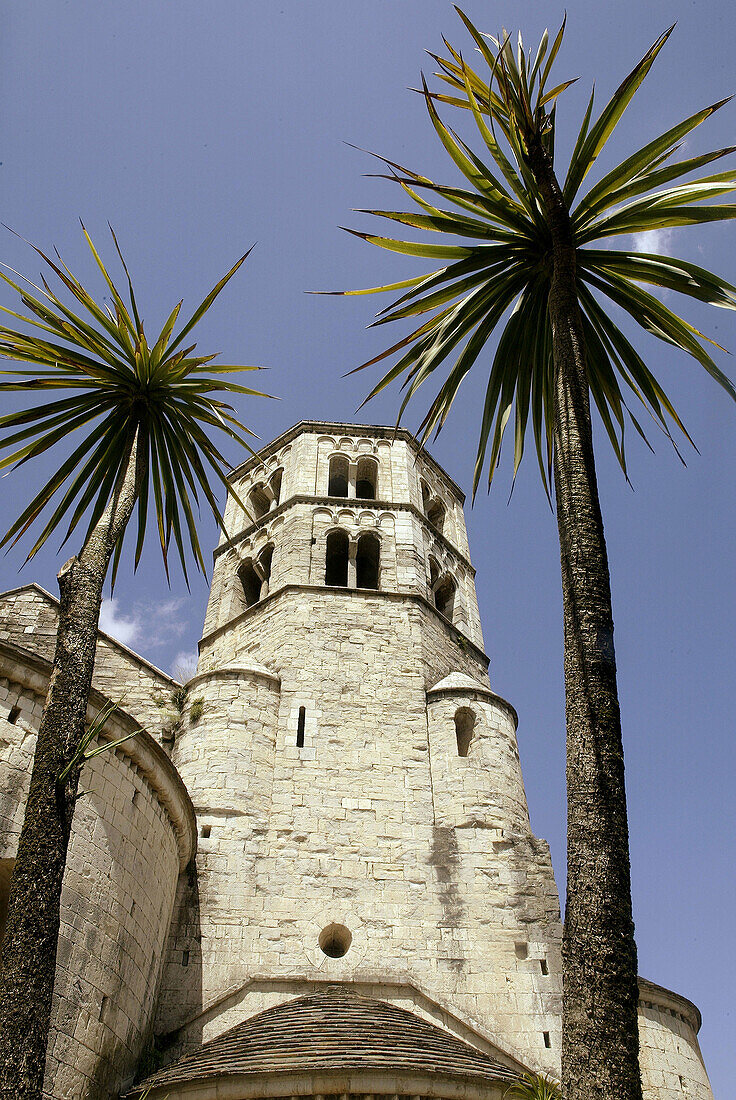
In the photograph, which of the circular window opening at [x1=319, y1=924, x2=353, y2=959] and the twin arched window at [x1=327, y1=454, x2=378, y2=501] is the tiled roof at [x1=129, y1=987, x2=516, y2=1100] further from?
the twin arched window at [x1=327, y1=454, x2=378, y2=501]

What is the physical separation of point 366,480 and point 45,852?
18177mm

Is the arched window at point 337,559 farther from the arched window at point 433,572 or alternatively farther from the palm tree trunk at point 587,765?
the palm tree trunk at point 587,765

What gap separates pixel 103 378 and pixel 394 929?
9259 millimetres

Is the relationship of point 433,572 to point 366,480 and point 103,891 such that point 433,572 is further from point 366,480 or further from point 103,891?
point 103,891

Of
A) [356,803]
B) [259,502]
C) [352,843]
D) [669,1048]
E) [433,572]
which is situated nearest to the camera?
[669,1048]

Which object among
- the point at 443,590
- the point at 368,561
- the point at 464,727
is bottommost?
the point at 464,727

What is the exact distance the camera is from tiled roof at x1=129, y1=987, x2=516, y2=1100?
9.88m

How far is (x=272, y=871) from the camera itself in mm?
13930

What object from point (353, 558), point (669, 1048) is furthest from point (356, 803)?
point (353, 558)

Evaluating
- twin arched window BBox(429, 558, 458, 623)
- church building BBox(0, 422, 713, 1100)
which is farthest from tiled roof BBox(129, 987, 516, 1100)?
twin arched window BBox(429, 558, 458, 623)

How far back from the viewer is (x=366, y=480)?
77.6 ft

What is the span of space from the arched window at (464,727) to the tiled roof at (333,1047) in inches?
201

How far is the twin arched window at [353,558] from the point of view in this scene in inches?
811

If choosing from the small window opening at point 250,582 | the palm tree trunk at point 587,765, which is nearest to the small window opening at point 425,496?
the small window opening at point 250,582
